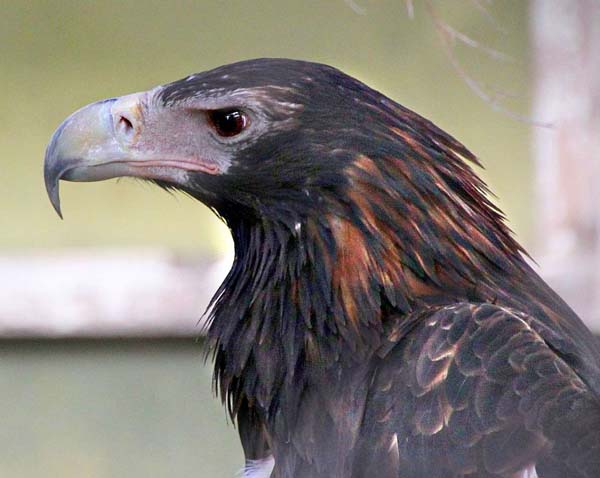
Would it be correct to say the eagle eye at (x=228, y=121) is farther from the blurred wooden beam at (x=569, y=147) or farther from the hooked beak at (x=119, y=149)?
the blurred wooden beam at (x=569, y=147)

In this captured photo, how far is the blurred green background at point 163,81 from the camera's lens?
16.6 ft

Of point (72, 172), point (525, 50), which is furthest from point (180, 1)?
point (72, 172)

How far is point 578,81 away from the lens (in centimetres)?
486

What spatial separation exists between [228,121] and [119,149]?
0.23 m

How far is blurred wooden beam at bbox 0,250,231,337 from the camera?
5.09 meters

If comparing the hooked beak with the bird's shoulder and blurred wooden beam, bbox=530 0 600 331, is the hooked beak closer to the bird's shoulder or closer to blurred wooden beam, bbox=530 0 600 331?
the bird's shoulder

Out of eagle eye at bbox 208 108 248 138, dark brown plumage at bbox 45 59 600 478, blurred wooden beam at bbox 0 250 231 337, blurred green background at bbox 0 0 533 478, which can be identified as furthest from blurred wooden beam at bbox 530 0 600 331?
eagle eye at bbox 208 108 248 138

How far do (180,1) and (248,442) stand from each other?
106 inches

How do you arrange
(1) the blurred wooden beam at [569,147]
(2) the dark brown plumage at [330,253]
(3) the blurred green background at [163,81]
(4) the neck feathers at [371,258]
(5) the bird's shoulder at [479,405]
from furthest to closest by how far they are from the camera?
(3) the blurred green background at [163,81] < (1) the blurred wooden beam at [569,147] < (4) the neck feathers at [371,258] < (2) the dark brown plumage at [330,253] < (5) the bird's shoulder at [479,405]

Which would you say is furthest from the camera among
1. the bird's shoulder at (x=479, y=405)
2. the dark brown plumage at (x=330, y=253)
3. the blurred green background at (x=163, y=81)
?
the blurred green background at (x=163, y=81)

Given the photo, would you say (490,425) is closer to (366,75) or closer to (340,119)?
(340,119)

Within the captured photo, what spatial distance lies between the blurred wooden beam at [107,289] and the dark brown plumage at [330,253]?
2347 mm

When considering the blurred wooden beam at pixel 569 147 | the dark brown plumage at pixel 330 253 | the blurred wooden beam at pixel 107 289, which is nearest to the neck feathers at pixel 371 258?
the dark brown plumage at pixel 330 253

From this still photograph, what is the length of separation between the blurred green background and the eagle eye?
95.9 inches
